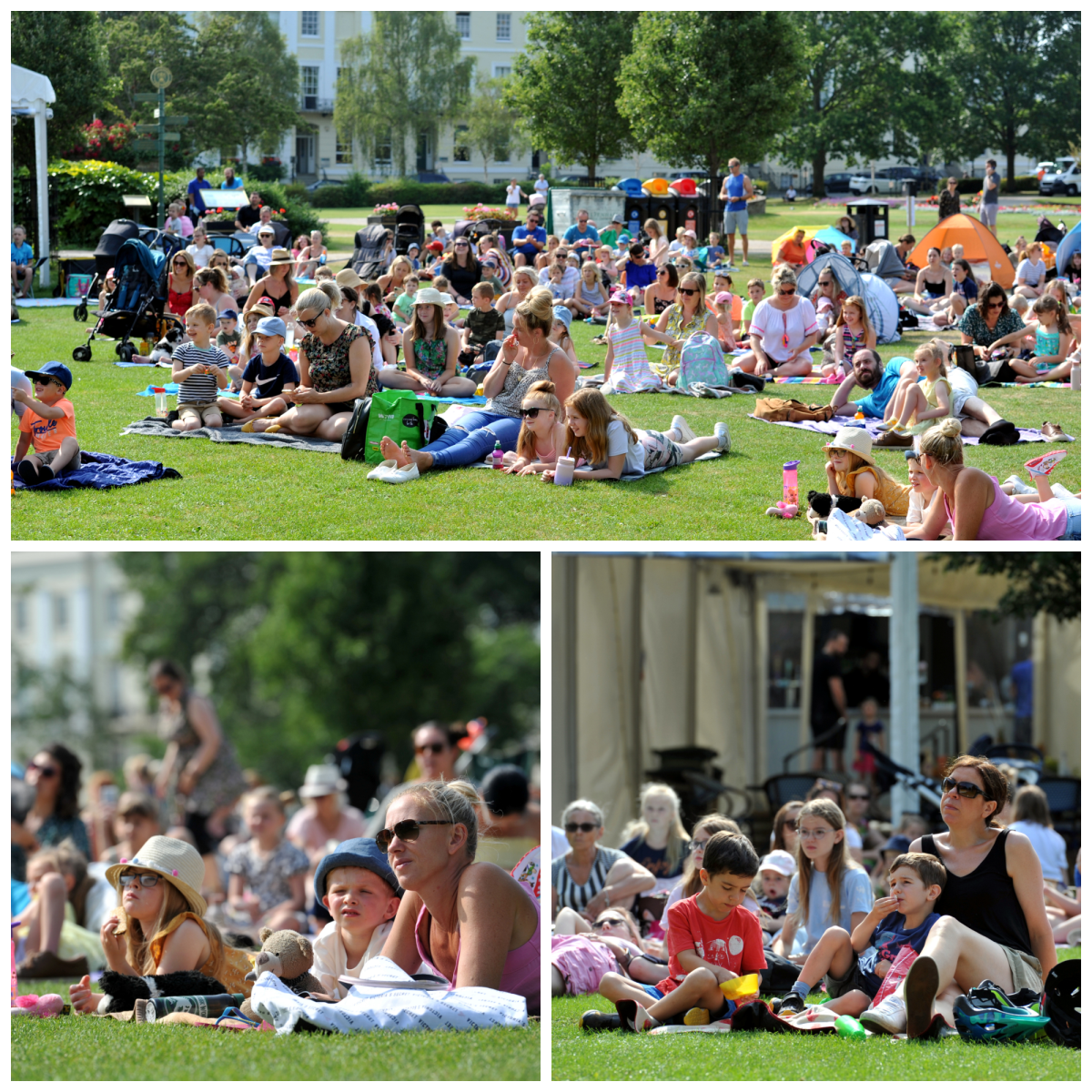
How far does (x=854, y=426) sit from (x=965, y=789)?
5.76m

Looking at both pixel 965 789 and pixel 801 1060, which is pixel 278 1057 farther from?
pixel 965 789

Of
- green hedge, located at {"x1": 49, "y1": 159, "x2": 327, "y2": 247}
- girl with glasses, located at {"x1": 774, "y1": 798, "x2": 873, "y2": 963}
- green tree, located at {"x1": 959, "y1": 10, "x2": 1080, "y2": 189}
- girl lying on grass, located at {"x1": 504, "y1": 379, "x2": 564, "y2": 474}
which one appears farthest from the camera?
green tree, located at {"x1": 959, "y1": 10, "x2": 1080, "y2": 189}

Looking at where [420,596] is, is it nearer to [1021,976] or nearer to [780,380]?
[780,380]

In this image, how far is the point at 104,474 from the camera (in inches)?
313

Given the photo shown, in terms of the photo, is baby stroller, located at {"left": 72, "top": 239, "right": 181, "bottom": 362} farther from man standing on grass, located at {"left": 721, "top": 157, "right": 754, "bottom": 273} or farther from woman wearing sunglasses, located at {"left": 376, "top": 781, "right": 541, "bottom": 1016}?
man standing on grass, located at {"left": 721, "top": 157, "right": 754, "bottom": 273}

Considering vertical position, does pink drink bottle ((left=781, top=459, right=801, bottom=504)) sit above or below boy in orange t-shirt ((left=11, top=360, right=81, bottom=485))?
below

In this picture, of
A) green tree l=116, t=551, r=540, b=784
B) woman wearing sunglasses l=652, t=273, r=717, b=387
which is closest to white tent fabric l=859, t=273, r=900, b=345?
woman wearing sunglasses l=652, t=273, r=717, b=387

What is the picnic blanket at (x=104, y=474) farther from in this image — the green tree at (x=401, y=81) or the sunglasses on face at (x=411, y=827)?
the green tree at (x=401, y=81)

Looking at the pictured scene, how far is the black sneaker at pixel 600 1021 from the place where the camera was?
4465mm

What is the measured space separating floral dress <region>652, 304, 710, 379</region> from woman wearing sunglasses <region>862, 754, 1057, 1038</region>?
7422mm

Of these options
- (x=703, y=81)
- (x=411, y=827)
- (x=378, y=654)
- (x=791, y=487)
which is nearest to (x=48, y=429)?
(x=791, y=487)

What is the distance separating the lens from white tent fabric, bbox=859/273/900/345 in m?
14.2

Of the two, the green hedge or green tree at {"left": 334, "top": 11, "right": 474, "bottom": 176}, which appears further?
green tree at {"left": 334, "top": 11, "right": 474, "bottom": 176}

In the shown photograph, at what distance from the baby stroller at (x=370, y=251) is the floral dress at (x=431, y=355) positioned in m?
9.12
